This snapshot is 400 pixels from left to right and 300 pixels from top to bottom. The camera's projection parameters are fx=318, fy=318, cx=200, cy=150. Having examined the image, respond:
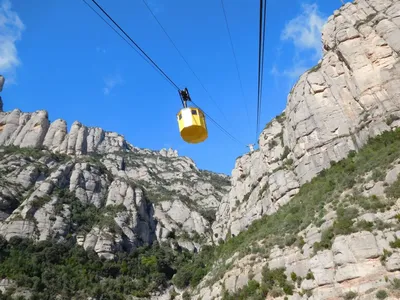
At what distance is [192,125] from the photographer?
41.4 feet

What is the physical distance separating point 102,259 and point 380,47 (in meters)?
62.0

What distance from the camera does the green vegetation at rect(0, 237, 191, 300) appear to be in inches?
2098

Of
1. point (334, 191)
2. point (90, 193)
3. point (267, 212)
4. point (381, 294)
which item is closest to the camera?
point (381, 294)

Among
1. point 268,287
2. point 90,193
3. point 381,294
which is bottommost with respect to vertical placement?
point 381,294

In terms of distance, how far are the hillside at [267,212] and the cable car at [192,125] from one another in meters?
15.4

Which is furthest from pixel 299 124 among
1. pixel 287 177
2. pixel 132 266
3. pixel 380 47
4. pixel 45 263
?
pixel 45 263

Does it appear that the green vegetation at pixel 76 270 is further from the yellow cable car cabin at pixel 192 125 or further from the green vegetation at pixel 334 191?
the yellow cable car cabin at pixel 192 125

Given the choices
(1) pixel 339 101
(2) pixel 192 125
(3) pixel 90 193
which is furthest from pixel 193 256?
(2) pixel 192 125

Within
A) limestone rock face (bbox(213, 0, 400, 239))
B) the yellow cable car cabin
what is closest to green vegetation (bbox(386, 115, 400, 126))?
limestone rock face (bbox(213, 0, 400, 239))

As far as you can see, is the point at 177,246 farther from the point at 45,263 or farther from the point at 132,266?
the point at 45,263

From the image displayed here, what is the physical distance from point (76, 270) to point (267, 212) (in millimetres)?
37324

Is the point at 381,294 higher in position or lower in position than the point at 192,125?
lower

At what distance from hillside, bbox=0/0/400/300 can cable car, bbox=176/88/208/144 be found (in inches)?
607

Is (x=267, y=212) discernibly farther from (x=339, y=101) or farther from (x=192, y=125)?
(x=192, y=125)
